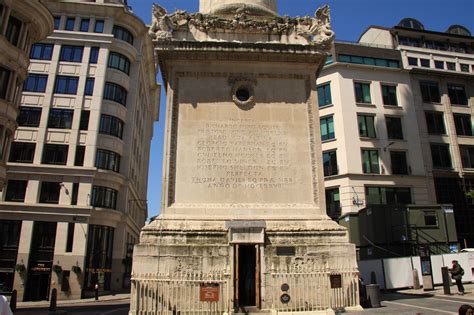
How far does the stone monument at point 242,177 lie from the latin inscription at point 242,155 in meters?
0.04

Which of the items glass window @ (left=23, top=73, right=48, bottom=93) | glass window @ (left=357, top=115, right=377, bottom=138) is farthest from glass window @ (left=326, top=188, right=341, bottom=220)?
glass window @ (left=23, top=73, right=48, bottom=93)

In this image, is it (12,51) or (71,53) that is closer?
(12,51)

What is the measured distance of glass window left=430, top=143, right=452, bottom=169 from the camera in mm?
43188

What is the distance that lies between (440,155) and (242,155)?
35865 mm

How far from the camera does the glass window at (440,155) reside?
43.2m

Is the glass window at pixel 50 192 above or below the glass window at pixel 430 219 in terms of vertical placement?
above

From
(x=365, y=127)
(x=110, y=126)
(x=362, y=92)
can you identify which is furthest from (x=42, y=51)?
(x=365, y=127)

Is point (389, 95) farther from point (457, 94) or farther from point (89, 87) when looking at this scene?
point (89, 87)

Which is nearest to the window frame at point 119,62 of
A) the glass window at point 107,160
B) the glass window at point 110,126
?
the glass window at point 110,126

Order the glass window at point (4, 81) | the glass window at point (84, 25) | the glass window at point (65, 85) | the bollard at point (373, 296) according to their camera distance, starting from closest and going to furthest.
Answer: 1. the bollard at point (373, 296)
2. the glass window at point (4, 81)
3. the glass window at point (65, 85)
4. the glass window at point (84, 25)

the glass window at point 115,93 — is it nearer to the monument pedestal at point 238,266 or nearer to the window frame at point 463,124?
the monument pedestal at point 238,266

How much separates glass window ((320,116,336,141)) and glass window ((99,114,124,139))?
25895mm

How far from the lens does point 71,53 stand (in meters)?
48.8

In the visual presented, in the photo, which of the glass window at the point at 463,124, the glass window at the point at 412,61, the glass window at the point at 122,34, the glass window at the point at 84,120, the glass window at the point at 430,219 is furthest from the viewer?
the glass window at the point at 122,34
